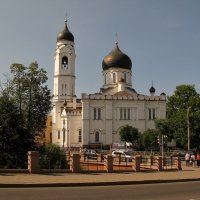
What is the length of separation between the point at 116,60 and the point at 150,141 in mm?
27195

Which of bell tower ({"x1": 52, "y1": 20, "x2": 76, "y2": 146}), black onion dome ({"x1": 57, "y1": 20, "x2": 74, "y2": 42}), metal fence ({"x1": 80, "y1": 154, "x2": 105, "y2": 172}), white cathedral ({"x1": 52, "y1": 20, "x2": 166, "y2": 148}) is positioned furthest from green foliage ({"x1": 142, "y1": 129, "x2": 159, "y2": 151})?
black onion dome ({"x1": 57, "y1": 20, "x2": 74, "y2": 42})

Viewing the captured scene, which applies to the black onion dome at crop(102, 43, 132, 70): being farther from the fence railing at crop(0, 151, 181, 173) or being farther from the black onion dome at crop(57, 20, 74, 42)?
the fence railing at crop(0, 151, 181, 173)

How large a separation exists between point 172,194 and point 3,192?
6405mm

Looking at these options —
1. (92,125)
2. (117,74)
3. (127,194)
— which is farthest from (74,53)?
(127,194)

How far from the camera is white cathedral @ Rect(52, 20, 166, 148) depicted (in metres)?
81.1

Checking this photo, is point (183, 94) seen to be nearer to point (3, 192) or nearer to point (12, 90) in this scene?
point (12, 90)

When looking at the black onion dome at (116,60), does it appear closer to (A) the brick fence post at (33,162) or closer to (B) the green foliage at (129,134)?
(B) the green foliage at (129,134)

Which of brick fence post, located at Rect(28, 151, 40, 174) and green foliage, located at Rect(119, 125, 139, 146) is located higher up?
green foliage, located at Rect(119, 125, 139, 146)

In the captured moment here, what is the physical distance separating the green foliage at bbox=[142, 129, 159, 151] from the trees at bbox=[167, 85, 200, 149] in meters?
3.20

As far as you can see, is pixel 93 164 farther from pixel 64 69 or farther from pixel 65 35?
pixel 65 35

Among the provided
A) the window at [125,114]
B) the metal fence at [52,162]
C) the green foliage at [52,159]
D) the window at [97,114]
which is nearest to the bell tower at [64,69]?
the window at [97,114]

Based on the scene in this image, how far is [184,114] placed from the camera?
66500mm

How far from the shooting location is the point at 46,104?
52594 millimetres

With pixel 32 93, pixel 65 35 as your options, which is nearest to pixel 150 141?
pixel 32 93
